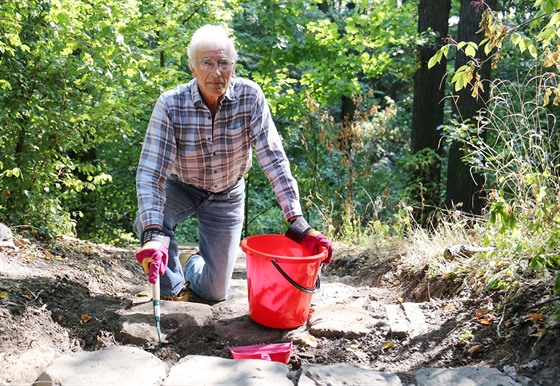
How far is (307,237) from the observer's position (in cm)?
323

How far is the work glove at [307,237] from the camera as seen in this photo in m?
3.18

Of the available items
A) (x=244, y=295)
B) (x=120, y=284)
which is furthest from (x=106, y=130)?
(x=244, y=295)

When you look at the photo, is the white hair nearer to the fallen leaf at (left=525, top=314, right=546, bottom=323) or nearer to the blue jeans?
the blue jeans

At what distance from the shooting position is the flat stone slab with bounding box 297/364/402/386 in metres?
2.12

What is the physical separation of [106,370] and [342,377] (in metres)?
0.88

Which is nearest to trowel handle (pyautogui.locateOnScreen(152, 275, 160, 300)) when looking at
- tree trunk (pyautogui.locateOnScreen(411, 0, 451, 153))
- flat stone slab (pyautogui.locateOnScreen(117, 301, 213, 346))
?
flat stone slab (pyautogui.locateOnScreen(117, 301, 213, 346))

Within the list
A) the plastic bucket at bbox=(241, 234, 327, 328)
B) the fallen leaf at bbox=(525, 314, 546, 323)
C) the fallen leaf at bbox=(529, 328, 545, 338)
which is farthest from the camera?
the plastic bucket at bbox=(241, 234, 327, 328)

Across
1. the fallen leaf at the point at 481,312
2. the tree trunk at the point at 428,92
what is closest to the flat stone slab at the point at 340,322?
the fallen leaf at the point at 481,312

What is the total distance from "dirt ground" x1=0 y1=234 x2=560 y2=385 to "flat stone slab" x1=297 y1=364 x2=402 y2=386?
0.16 meters

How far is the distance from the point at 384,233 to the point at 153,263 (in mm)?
3304

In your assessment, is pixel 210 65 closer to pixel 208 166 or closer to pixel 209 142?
pixel 209 142

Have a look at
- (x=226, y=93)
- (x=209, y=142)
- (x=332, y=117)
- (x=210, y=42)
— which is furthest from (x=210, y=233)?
(x=332, y=117)

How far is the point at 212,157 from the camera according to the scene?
11.4ft

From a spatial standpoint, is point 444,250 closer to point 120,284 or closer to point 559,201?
point 559,201
